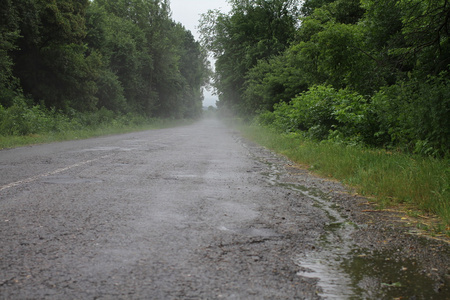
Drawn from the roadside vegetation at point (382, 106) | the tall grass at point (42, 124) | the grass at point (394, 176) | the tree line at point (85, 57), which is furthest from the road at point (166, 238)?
the tree line at point (85, 57)

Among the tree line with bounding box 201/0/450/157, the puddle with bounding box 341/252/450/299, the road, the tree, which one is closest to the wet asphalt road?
the road

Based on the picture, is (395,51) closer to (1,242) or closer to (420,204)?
(420,204)

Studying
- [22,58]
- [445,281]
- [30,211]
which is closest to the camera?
[445,281]

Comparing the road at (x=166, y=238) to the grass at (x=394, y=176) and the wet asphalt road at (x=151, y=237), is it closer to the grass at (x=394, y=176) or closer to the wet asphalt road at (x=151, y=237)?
the wet asphalt road at (x=151, y=237)

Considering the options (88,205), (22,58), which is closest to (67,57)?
(22,58)

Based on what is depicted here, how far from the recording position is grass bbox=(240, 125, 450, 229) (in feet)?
17.4

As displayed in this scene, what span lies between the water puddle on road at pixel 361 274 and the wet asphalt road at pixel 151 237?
0.12m

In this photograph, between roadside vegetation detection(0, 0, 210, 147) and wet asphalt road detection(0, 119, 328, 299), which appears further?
roadside vegetation detection(0, 0, 210, 147)

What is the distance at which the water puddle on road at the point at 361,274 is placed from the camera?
8.78 feet

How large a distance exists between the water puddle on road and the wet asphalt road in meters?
0.12

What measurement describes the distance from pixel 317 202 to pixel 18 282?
4060 millimetres

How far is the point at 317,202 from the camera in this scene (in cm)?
566

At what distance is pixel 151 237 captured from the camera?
146 inches

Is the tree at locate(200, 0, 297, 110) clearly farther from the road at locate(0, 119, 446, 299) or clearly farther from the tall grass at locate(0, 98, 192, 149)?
the road at locate(0, 119, 446, 299)
